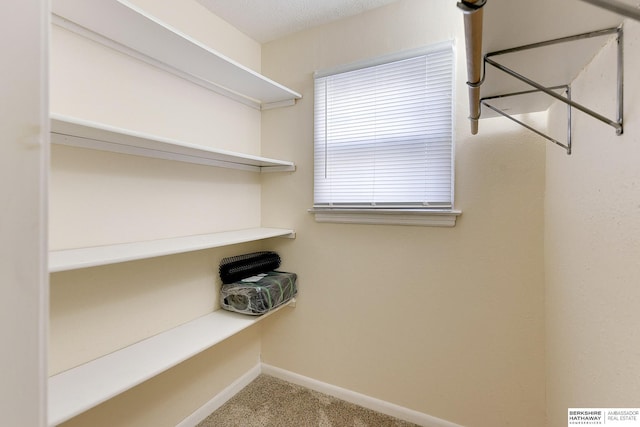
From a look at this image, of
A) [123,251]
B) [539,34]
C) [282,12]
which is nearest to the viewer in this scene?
[539,34]

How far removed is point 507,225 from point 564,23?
3.19ft

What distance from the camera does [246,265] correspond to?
1764 mm

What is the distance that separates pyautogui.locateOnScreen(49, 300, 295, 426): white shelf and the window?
92 centimetres

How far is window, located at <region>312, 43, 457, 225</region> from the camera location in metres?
1.49

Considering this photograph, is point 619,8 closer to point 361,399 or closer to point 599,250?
point 599,250

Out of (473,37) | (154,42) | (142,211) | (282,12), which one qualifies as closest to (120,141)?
(142,211)

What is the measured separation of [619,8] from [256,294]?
1624 millimetres

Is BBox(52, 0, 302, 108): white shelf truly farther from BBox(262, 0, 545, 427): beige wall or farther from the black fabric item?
the black fabric item

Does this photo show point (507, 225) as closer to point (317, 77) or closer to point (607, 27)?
point (607, 27)

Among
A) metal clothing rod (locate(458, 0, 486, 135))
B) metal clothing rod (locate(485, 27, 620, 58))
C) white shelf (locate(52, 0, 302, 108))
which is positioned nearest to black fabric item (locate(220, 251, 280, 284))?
white shelf (locate(52, 0, 302, 108))

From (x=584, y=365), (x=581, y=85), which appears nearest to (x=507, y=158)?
(x=581, y=85)

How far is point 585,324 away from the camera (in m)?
0.82

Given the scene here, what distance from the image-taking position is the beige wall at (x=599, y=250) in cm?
60

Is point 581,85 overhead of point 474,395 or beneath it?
overhead
